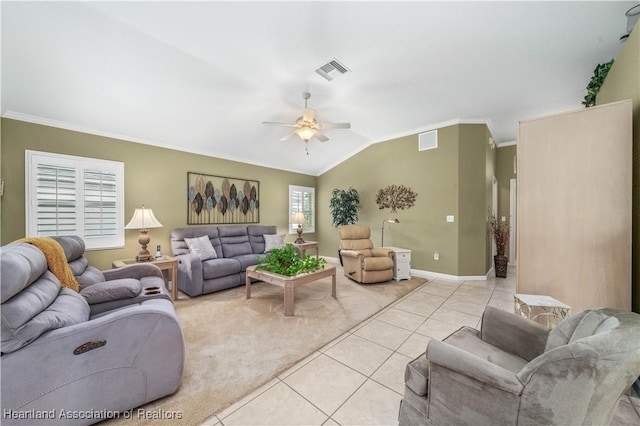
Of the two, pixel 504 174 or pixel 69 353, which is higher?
pixel 504 174

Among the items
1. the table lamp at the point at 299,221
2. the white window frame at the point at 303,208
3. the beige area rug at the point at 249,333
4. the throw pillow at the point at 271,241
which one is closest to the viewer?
the beige area rug at the point at 249,333

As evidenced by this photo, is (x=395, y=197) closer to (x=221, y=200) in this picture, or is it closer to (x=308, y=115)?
(x=308, y=115)

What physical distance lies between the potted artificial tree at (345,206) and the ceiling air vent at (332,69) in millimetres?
3051

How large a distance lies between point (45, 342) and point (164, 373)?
2.14ft

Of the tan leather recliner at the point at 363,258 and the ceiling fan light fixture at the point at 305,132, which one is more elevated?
the ceiling fan light fixture at the point at 305,132

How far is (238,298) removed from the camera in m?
3.45

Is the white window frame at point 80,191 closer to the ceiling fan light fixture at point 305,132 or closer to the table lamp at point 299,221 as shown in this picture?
the ceiling fan light fixture at point 305,132

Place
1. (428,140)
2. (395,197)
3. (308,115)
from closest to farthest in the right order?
(308,115) < (428,140) < (395,197)

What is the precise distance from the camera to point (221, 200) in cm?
479

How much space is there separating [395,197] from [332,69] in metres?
3.11

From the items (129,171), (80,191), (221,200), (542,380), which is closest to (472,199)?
(542,380)

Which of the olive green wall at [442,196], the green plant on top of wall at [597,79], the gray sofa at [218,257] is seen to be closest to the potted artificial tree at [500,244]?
the olive green wall at [442,196]

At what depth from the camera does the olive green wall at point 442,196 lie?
4336 millimetres

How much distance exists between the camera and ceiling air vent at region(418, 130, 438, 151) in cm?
459
